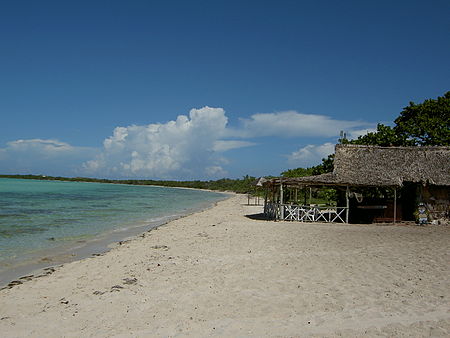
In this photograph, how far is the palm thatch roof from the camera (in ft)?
51.6

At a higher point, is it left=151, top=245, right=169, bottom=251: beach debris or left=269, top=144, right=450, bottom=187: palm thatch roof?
left=269, top=144, right=450, bottom=187: palm thatch roof

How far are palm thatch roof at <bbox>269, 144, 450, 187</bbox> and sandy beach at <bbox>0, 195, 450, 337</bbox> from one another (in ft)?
18.6

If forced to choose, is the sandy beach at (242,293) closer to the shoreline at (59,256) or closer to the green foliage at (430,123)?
Result: the shoreline at (59,256)

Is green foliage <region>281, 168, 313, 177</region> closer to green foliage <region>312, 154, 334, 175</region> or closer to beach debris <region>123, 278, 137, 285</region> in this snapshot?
green foliage <region>312, 154, 334, 175</region>

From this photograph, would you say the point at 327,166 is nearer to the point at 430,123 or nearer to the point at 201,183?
the point at 430,123

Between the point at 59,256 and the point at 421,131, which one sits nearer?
the point at 59,256

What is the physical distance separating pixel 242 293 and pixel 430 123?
2318 centimetres

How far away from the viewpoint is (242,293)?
617 centimetres

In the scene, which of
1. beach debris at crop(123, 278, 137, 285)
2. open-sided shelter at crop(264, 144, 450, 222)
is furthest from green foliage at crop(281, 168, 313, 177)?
beach debris at crop(123, 278, 137, 285)

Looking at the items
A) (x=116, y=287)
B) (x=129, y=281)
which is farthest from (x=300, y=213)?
(x=116, y=287)

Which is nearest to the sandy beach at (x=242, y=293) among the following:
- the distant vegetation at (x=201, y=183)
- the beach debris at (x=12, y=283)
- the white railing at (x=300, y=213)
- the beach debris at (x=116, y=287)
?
the beach debris at (x=116, y=287)

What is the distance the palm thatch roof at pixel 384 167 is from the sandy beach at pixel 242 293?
5.67 m

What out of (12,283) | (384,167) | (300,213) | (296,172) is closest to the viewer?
(12,283)

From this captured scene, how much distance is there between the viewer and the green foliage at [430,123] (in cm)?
2423
